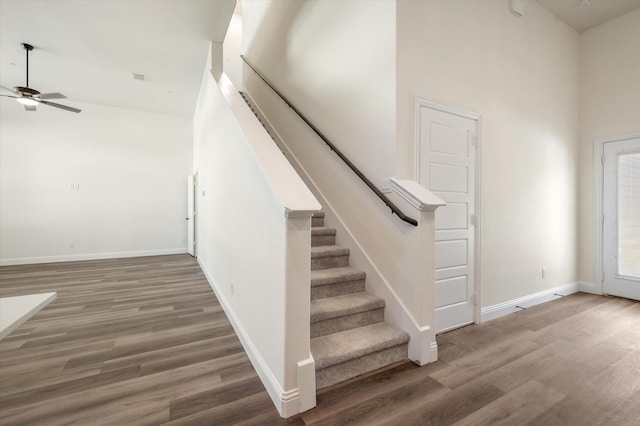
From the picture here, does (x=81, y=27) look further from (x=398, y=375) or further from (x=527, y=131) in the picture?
(x=527, y=131)

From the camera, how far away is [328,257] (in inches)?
108

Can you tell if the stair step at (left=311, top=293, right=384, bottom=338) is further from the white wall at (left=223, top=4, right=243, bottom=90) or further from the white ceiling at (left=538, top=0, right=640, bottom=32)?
the white wall at (left=223, top=4, right=243, bottom=90)

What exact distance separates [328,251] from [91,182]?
6367 mm

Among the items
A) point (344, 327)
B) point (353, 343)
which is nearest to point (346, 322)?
point (344, 327)

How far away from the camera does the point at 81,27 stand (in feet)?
11.7

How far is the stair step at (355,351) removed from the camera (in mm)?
1888

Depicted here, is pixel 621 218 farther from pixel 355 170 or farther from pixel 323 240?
pixel 323 240

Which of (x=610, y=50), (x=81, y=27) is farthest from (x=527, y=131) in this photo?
(x=81, y=27)

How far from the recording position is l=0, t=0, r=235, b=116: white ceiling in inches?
129

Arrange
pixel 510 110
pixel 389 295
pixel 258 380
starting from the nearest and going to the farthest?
pixel 258 380, pixel 389 295, pixel 510 110

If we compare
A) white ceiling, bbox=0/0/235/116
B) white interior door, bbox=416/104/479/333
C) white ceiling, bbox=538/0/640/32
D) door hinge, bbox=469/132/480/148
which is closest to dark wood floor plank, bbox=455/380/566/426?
white interior door, bbox=416/104/479/333

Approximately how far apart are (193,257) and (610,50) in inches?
319

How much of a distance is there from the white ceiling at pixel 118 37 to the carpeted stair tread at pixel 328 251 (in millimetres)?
3073

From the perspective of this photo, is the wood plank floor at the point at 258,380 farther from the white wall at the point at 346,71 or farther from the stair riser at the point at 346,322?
the white wall at the point at 346,71
